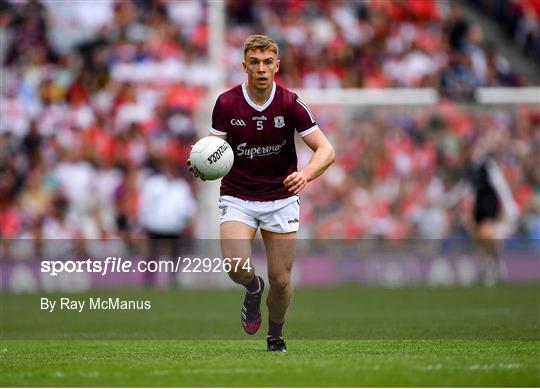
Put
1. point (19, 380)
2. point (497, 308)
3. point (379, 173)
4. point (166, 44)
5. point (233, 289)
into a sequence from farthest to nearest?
point (166, 44) → point (379, 173) → point (233, 289) → point (497, 308) → point (19, 380)

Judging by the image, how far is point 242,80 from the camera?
27.9 metres

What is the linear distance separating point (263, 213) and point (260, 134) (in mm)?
674

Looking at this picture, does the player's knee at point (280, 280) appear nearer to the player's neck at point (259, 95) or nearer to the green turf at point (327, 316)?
the player's neck at point (259, 95)

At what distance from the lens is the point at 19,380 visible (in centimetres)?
960

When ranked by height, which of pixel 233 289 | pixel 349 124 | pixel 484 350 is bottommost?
pixel 233 289

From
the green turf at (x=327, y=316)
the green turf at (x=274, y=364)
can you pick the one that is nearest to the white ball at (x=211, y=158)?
the green turf at (x=274, y=364)

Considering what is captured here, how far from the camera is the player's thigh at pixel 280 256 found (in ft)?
37.2

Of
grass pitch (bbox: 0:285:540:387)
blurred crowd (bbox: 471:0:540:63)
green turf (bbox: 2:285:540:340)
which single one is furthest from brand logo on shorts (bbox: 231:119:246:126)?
blurred crowd (bbox: 471:0:540:63)

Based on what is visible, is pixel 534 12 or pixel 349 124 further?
pixel 534 12

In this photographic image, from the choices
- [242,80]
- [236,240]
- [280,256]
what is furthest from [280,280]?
[242,80]

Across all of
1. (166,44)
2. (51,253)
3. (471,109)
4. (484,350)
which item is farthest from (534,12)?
(484,350)

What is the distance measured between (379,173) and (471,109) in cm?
227

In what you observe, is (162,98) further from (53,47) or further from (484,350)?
(484,350)

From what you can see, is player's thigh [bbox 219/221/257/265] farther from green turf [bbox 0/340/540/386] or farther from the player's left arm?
green turf [bbox 0/340/540/386]
